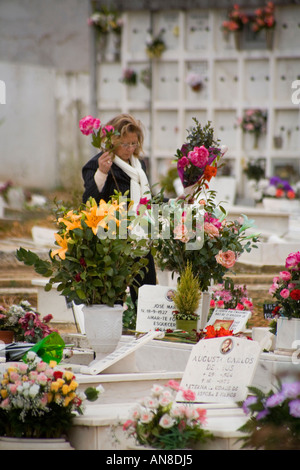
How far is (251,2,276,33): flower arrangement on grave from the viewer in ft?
32.2

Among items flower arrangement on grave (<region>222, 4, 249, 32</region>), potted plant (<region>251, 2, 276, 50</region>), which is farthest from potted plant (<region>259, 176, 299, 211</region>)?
flower arrangement on grave (<region>222, 4, 249, 32</region>)

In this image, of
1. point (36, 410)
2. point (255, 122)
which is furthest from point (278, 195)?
point (36, 410)

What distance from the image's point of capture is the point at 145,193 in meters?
4.33

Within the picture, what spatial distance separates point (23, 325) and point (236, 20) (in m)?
6.85

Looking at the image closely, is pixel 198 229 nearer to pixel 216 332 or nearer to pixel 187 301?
pixel 187 301

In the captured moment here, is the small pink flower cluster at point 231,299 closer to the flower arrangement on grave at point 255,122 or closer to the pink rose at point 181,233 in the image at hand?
the pink rose at point 181,233

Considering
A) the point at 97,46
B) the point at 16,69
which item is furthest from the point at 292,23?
the point at 16,69

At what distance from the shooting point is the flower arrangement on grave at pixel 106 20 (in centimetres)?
1048

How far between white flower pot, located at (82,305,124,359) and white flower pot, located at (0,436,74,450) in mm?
851

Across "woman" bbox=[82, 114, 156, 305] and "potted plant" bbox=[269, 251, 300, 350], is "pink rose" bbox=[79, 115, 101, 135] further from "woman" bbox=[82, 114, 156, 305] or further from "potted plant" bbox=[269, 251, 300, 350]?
"potted plant" bbox=[269, 251, 300, 350]

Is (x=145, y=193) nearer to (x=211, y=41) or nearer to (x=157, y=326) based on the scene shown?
(x=157, y=326)

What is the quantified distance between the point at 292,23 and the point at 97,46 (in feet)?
8.01

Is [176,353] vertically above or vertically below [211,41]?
below

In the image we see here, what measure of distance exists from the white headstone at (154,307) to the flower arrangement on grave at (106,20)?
22.8 ft
